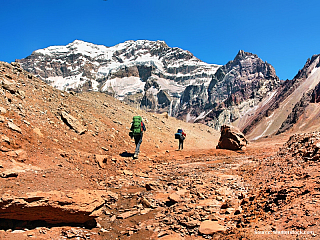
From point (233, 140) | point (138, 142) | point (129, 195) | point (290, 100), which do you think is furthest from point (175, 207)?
point (290, 100)

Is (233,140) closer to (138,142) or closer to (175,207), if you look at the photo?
(138,142)

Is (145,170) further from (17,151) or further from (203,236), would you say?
(203,236)

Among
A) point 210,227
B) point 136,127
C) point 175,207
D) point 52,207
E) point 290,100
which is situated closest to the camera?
point 210,227

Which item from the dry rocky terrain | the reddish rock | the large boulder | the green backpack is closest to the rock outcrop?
the dry rocky terrain

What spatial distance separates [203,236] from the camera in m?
4.92

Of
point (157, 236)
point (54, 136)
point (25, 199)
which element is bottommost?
point (157, 236)

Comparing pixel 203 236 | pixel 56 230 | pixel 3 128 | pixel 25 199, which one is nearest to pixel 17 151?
pixel 3 128

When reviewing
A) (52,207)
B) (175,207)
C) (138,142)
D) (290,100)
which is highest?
(290,100)

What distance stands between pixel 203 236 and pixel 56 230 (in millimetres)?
3323

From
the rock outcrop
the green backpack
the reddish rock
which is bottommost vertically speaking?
the reddish rock

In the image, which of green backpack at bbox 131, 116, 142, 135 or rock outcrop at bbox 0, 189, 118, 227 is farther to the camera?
green backpack at bbox 131, 116, 142, 135

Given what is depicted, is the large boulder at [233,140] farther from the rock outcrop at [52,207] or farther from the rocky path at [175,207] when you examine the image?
the rock outcrop at [52,207]

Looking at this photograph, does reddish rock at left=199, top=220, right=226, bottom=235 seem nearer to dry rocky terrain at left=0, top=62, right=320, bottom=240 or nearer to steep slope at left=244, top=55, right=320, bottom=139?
dry rocky terrain at left=0, top=62, right=320, bottom=240

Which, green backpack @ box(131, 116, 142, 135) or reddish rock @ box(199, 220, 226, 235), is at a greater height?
green backpack @ box(131, 116, 142, 135)
